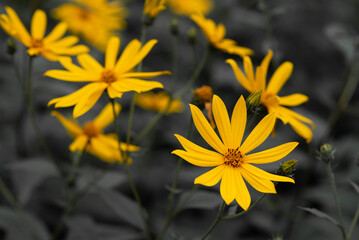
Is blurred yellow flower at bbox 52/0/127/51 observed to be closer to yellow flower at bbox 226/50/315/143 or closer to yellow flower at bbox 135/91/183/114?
yellow flower at bbox 135/91/183/114

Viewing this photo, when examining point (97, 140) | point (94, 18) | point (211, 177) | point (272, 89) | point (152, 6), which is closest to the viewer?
point (211, 177)

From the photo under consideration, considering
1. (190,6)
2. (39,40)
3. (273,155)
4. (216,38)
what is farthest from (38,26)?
(190,6)

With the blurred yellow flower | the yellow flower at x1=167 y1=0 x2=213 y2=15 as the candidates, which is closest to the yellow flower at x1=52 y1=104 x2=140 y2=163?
the blurred yellow flower

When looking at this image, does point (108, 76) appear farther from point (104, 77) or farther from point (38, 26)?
point (38, 26)

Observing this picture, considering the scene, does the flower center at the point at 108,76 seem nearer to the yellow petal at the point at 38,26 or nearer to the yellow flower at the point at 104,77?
the yellow flower at the point at 104,77

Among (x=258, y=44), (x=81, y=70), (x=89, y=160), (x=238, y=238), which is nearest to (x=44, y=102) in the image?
(x=89, y=160)
